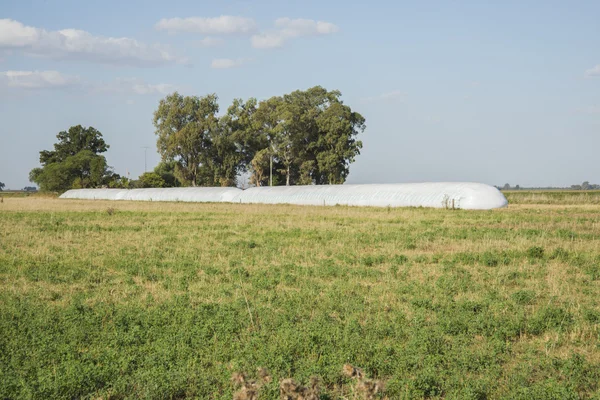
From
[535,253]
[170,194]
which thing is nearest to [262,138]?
[170,194]

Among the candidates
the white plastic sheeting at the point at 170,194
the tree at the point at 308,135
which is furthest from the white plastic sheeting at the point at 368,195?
the tree at the point at 308,135

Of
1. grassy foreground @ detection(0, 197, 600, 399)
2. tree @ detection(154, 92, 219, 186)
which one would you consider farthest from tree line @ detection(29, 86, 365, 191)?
grassy foreground @ detection(0, 197, 600, 399)

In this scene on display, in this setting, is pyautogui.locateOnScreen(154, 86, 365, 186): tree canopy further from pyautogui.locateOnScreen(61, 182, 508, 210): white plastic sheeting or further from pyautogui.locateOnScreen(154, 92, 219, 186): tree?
pyautogui.locateOnScreen(61, 182, 508, 210): white plastic sheeting

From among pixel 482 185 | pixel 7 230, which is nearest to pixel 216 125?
pixel 482 185

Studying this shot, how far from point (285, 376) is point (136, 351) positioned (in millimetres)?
2880

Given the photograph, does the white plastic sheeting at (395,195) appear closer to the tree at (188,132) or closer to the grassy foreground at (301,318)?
the grassy foreground at (301,318)

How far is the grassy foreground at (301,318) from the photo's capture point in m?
8.94

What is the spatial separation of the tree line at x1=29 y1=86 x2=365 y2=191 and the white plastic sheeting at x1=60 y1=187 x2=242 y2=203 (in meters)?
14.4

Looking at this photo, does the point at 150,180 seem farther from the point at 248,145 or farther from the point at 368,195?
the point at 368,195

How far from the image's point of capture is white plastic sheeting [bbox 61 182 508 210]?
4834 cm

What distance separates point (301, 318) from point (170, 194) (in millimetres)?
75851

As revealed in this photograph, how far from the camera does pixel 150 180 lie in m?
116

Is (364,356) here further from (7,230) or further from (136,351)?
(7,230)

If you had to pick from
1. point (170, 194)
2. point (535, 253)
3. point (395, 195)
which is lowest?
point (535, 253)
